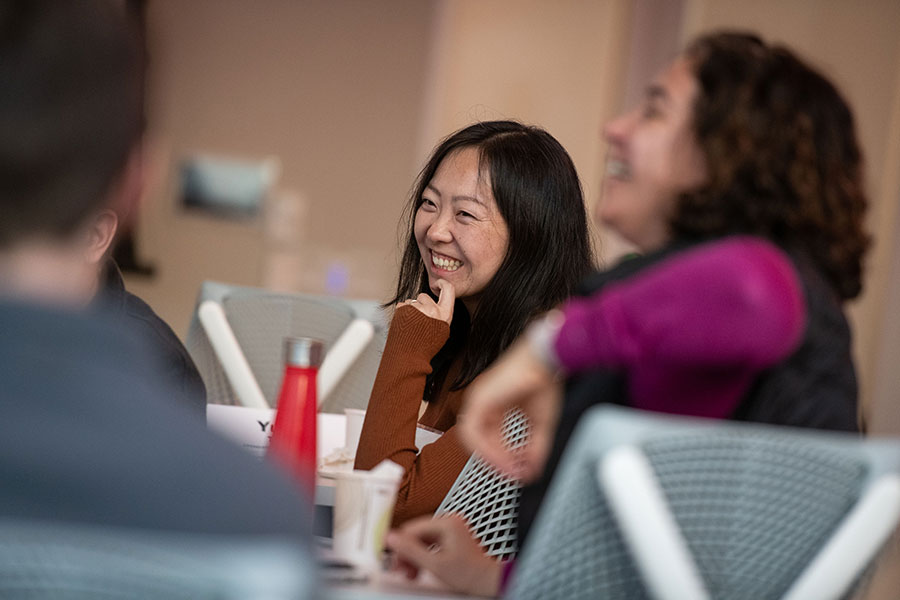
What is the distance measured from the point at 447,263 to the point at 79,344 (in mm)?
1492

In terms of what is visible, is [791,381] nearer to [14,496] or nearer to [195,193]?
[14,496]

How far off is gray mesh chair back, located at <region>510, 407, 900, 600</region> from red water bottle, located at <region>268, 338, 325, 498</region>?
46cm

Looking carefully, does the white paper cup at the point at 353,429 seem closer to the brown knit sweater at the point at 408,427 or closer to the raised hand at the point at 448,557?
the brown knit sweater at the point at 408,427

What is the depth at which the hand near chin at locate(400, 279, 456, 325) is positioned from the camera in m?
1.95

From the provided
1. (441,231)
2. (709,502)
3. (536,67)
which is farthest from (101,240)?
(536,67)

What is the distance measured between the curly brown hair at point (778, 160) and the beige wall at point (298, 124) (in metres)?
4.12

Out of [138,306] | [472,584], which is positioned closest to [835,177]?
[472,584]

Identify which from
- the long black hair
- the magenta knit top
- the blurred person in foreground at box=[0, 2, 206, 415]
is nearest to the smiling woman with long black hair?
the long black hair

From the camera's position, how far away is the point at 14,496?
0.62m

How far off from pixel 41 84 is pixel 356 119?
184 inches

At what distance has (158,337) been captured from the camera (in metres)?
1.69

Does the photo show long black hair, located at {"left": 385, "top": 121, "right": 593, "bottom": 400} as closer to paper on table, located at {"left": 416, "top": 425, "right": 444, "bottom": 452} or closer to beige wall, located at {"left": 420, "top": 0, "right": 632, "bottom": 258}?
paper on table, located at {"left": 416, "top": 425, "right": 444, "bottom": 452}

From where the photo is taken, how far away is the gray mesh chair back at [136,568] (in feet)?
1.93

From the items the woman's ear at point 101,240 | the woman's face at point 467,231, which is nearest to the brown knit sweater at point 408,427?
the woman's face at point 467,231
